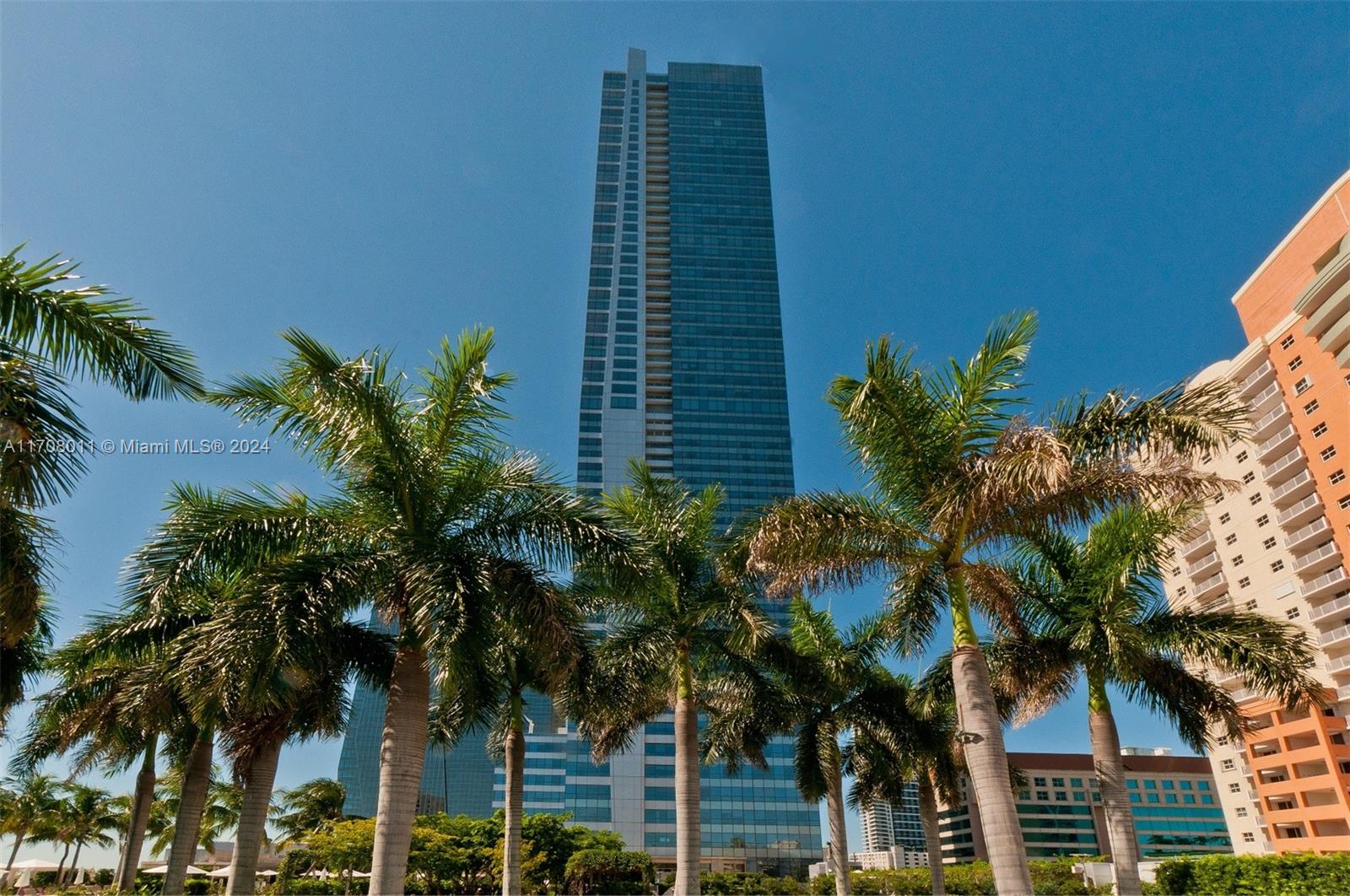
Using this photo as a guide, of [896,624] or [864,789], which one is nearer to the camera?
[896,624]

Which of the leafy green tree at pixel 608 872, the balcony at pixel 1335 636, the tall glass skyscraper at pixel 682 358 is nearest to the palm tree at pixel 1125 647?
the leafy green tree at pixel 608 872

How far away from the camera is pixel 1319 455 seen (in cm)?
5991

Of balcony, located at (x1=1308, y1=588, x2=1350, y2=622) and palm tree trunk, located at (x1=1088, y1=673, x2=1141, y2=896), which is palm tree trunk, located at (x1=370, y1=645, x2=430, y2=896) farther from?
balcony, located at (x1=1308, y1=588, x2=1350, y2=622)

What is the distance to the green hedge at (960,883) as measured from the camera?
35312 millimetres

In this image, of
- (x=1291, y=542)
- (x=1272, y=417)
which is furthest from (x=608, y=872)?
(x=1272, y=417)

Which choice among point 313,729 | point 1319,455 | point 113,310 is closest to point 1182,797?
point 1319,455

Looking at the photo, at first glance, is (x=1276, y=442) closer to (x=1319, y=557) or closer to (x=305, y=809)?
(x=1319, y=557)

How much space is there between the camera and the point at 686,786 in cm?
1783

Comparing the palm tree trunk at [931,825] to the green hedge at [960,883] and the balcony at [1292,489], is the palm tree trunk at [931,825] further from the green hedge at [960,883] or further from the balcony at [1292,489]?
the balcony at [1292,489]

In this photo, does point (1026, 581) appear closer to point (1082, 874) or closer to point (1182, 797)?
point (1082, 874)

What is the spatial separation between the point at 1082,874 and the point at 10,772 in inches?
1943

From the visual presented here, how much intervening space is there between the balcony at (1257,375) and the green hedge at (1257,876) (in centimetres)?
5518

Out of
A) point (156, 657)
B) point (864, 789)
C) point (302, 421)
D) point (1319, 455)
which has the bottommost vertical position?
point (864, 789)

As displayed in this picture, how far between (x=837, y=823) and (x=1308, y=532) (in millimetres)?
58025
